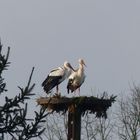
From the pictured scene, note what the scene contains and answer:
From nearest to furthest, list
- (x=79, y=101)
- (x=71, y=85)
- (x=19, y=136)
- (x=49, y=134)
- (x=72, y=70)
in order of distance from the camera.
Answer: (x=19, y=136)
(x=79, y=101)
(x=71, y=85)
(x=72, y=70)
(x=49, y=134)

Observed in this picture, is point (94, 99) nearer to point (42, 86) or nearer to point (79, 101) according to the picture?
point (79, 101)

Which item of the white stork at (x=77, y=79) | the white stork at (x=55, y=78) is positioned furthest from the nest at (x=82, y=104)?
the white stork at (x=55, y=78)

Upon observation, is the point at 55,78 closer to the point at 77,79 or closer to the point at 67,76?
the point at 67,76

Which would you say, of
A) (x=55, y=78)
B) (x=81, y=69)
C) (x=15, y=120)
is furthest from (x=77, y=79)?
(x=15, y=120)

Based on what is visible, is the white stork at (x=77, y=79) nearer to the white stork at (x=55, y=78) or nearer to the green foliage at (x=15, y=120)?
the white stork at (x=55, y=78)

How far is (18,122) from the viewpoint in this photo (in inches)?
301

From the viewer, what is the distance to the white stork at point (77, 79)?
1667 cm

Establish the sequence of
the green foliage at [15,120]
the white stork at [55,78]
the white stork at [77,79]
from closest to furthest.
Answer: the green foliage at [15,120] → the white stork at [77,79] → the white stork at [55,78]

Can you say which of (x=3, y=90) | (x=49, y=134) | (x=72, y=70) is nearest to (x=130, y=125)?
(x=49, y=134)

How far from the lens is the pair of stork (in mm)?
16703

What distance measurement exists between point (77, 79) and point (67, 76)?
45.2 inches

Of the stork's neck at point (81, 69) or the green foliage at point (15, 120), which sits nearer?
the green foliage at point (15, 120)

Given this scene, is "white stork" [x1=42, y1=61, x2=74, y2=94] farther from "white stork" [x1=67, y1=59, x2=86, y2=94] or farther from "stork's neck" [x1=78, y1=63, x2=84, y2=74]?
"stork's neck" [x1=78, y1=63, x2=84, y2=74]

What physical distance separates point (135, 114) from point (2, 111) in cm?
2355
